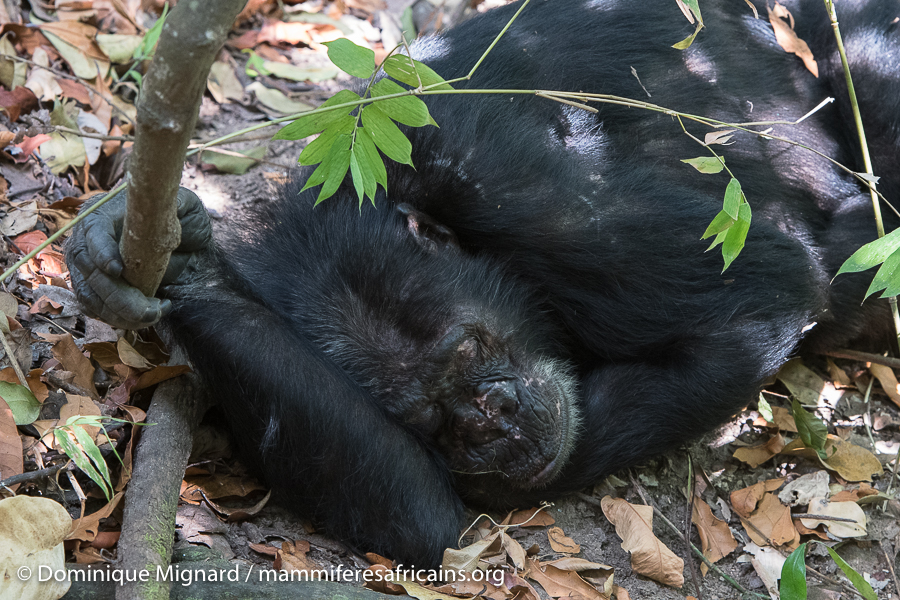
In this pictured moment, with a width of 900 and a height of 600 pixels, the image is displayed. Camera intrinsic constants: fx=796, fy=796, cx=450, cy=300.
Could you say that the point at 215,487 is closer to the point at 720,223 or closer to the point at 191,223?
the point at 191,223

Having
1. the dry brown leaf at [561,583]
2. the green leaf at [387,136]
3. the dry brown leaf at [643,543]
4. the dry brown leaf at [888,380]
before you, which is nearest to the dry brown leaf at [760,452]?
the dry brown leaf at [643,543]

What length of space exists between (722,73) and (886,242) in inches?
79.5

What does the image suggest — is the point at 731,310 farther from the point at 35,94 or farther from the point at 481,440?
the point at 35,94

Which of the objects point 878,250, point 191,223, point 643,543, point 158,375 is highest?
point 191,223

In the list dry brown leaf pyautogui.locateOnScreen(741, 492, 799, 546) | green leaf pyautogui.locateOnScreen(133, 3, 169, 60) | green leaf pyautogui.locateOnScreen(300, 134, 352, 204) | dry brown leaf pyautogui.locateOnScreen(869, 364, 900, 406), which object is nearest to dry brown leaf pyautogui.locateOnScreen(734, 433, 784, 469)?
dry brown leaf pyautogui.locateOnScreen(741, 492, 799, 546)

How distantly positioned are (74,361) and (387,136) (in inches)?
77.6

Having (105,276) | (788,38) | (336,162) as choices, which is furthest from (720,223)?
(788,38)

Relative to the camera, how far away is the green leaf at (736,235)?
3.07 metres

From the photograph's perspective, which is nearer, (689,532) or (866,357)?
(689,532)

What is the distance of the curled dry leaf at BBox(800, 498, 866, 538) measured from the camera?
13.5 feet

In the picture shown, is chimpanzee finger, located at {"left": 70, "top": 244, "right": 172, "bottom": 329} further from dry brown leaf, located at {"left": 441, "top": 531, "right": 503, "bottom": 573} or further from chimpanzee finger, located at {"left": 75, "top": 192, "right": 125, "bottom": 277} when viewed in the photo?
dry brown leaf, located at {"left": 441, "top": 531, "right": 503, "bottom": 573}

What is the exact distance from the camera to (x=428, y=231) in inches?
166

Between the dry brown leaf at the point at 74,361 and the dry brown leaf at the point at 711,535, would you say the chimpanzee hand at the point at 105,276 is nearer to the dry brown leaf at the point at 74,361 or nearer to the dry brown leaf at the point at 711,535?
the dry brown leaf at the point at 74,361

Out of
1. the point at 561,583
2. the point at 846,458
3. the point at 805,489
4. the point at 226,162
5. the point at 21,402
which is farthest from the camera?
the point at 226,162
